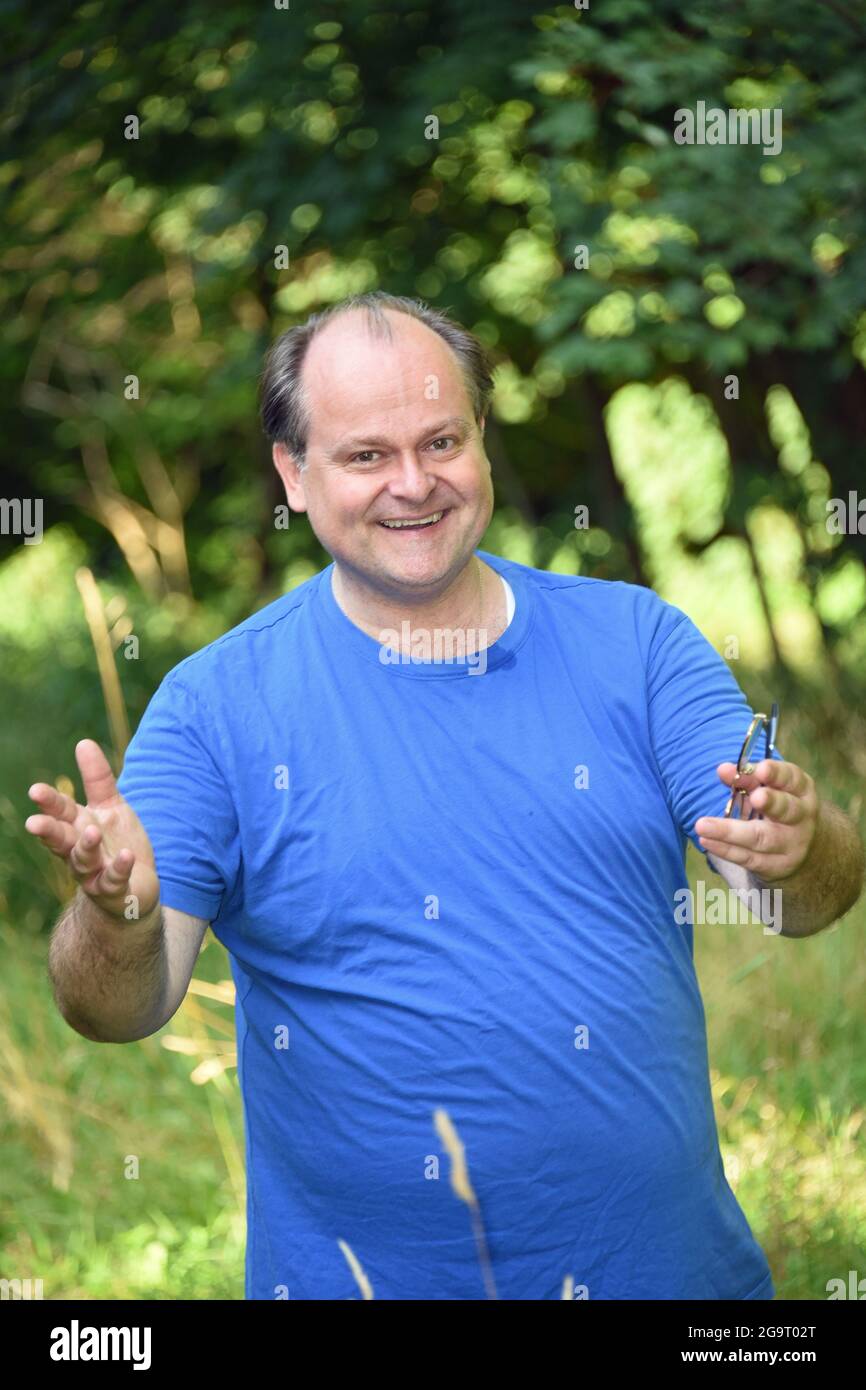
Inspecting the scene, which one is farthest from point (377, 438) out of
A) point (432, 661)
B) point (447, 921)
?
point (447, 921)

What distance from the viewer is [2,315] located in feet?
25.4

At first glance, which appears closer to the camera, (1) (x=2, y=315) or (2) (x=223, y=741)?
(2) (x=223, y=741)

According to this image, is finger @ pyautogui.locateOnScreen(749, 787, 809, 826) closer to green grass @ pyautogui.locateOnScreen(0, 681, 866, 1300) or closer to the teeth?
the teeth

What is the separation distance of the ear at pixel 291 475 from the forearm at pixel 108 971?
759 millimetres

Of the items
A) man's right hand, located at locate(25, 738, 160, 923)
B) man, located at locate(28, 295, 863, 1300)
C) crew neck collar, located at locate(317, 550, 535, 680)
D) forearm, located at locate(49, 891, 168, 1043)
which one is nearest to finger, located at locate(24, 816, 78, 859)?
man's right hand, located at locate(25, 738, 160, 923)

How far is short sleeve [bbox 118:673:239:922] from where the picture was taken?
2.13m

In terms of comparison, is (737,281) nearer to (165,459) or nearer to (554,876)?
(554,876)

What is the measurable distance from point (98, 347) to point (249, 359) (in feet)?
12.9

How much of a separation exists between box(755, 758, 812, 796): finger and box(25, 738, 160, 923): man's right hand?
74 centimetres

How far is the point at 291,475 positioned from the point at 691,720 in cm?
76

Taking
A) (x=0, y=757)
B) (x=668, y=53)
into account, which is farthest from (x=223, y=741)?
(x=0, y=757)

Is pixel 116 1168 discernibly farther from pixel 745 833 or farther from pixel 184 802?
pixel 745 833

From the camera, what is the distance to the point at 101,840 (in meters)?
1.90

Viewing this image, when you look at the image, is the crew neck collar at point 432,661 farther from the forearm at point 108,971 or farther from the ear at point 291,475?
the forearm at point 108,971
